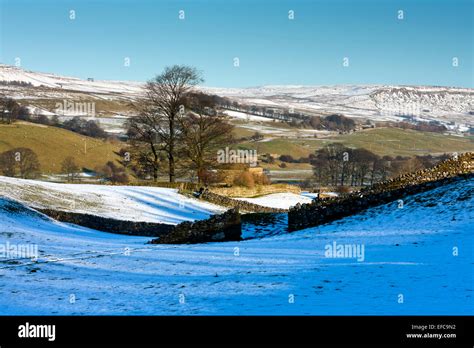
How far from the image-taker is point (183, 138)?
1964 inches

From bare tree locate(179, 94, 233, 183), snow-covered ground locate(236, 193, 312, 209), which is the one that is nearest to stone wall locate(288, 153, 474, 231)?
snow-covered ground locate(236, 193, 312, 209)

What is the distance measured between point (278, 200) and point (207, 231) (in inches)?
1143

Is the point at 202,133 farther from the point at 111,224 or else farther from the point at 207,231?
the point at 207,231

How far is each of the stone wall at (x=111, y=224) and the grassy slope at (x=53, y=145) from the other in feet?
245

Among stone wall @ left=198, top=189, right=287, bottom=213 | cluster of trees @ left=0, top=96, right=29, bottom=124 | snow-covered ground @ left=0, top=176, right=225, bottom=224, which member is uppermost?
cluster of trees @ left=0, top=96, right=29, bottom=124

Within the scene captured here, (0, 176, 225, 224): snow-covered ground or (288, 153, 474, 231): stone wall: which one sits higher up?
Answer: (288, 153, 474, 231): stone wall

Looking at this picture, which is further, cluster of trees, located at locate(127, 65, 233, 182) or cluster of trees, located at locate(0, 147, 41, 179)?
cluster of trees, located at locate(0, 147, 41, 179)

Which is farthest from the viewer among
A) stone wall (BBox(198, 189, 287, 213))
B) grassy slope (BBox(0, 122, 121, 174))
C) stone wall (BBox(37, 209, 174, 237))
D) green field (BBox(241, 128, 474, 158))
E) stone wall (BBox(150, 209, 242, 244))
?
green field (BBox(241, 128, 474, 158))

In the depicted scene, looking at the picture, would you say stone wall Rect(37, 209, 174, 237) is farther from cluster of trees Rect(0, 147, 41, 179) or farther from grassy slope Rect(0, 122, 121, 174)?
grassy slope Rect(0, 122, 121, 174)

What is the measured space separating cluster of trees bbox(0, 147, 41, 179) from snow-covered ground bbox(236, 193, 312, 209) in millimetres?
46035

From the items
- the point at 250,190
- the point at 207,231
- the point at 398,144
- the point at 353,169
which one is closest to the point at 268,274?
the point at 207,231

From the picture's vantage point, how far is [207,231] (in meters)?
21.9

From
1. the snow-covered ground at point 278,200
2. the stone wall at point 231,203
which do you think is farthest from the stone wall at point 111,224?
the snow-covered ground at point 278,200

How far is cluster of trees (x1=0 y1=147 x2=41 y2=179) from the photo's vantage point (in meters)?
79.4
